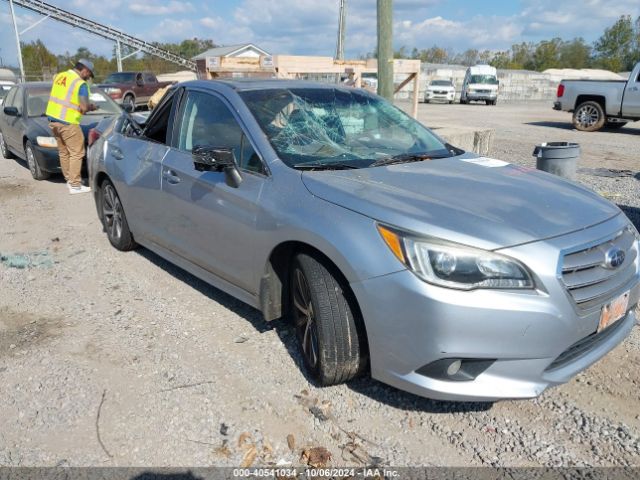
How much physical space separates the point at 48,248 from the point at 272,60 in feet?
20.2

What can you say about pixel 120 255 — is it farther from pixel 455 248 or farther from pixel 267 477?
pixel 455 248

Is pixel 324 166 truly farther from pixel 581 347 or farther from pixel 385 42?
pixel 385 42

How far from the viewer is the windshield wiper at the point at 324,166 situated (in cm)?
331

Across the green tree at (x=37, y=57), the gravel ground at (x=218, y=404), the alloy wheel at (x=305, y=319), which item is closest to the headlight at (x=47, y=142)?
the gravel ground at (x=218, y=404)

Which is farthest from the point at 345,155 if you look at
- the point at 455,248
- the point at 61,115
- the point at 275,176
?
the point at 61,115

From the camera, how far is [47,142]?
28.7 feet

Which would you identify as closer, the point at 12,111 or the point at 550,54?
the point at 12,111

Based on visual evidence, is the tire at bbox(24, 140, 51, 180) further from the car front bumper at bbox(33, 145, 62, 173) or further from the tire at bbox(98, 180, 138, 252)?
the tire at bbox(98, 180, 138, 252)

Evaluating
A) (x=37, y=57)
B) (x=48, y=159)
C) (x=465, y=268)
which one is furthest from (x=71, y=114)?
(x=37, y=57)

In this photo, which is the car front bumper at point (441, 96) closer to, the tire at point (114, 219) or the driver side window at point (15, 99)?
the driver side window at point (15, 99)

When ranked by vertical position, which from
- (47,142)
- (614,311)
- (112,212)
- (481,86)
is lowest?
(112,212)

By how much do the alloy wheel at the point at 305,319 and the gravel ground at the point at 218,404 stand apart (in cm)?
20

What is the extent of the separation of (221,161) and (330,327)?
4.14ft

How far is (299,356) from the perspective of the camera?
3.50 metres
